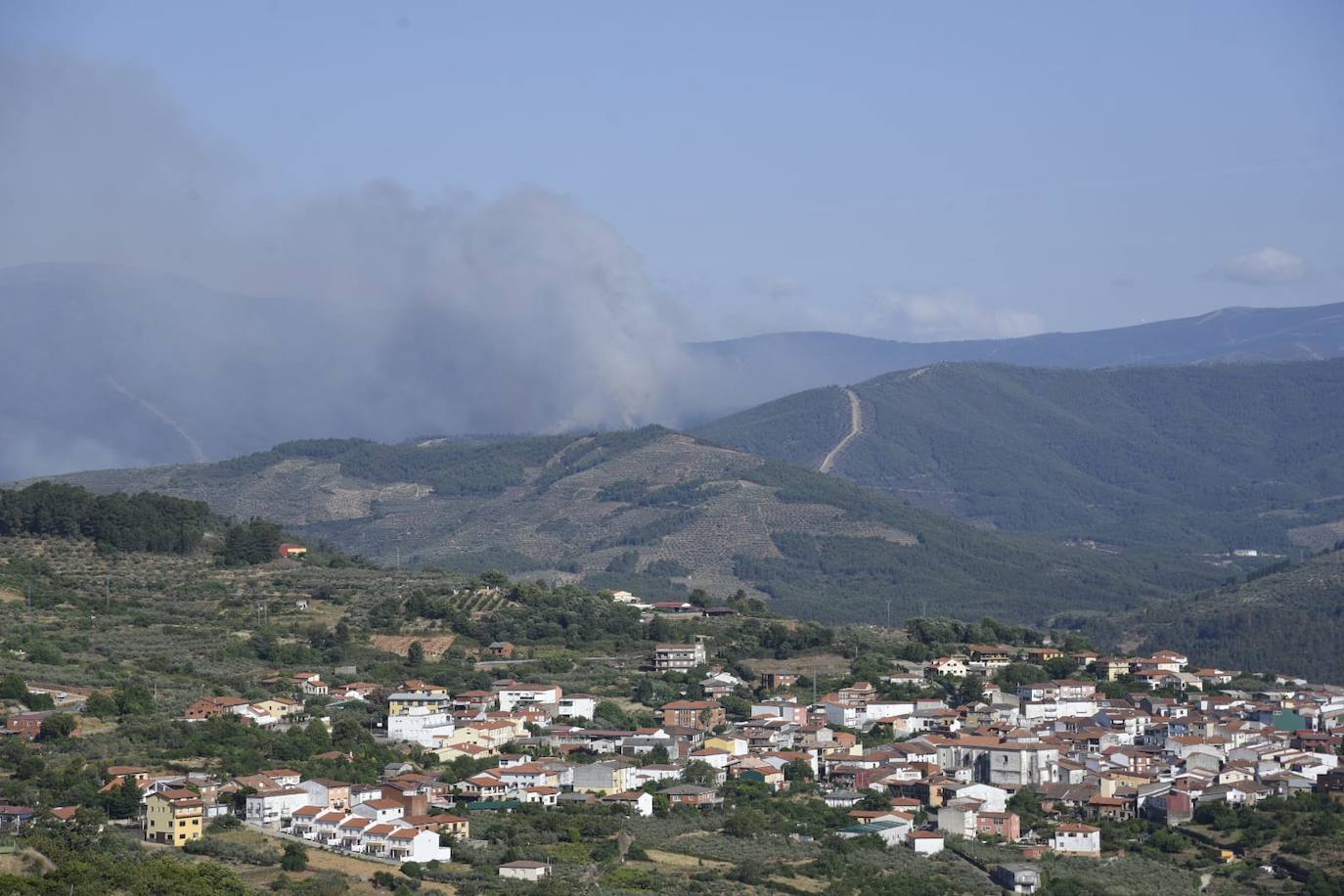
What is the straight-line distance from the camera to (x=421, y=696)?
45188mm

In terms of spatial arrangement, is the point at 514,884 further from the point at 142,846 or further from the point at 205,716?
the point at 205,716

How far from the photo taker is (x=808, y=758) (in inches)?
1687

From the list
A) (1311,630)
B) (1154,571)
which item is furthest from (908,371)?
(1311,630)

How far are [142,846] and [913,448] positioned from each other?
120 meters

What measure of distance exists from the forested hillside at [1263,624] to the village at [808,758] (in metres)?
13.7

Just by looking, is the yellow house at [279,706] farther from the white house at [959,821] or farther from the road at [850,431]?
the road at [850,431]

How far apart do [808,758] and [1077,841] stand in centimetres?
675

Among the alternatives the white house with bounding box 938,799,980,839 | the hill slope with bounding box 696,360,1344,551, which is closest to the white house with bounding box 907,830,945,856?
the white house with bounding box 938,799,980,839

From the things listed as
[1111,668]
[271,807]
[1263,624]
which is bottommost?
[271,807]

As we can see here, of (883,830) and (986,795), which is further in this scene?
(986,795)

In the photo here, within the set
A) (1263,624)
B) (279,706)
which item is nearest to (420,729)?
(279,706)

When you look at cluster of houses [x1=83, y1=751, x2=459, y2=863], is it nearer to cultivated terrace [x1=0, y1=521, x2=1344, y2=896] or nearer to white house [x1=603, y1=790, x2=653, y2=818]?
cultivated terrace [x1=0, y1=521, x2=1344, y2=896]

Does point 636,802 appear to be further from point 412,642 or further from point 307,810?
point 412,642

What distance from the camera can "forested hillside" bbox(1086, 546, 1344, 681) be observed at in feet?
223
